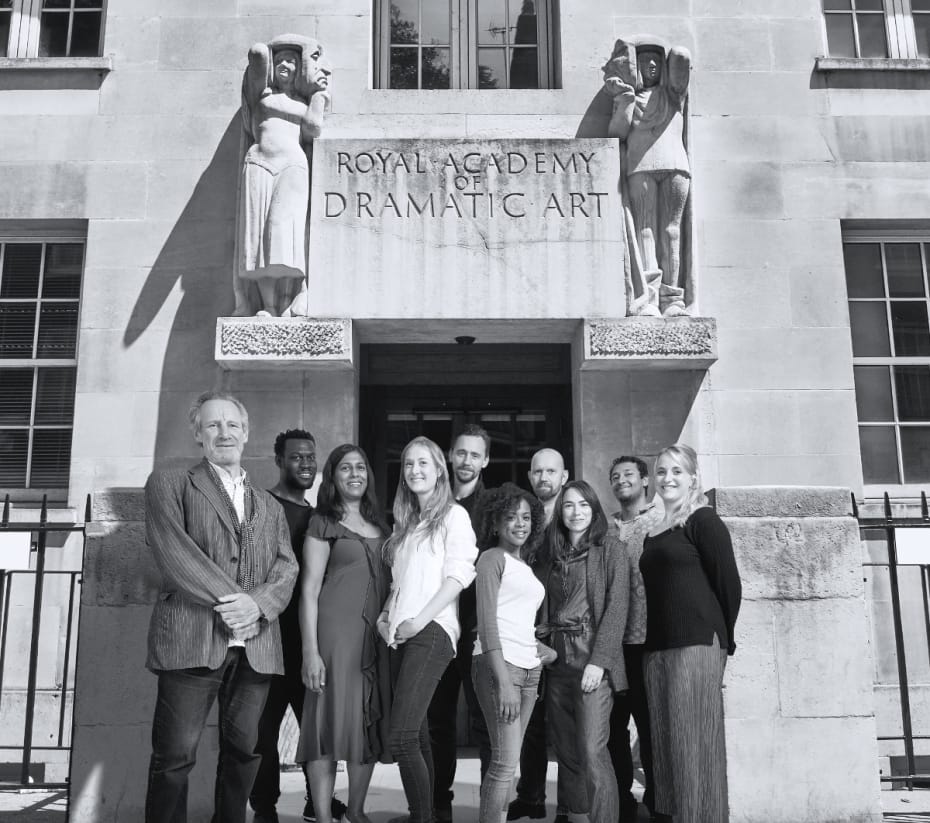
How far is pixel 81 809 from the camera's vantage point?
5270 millimetres

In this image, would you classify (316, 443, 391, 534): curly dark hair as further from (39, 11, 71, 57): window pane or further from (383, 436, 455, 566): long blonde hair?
(39, 11, 71, 57): window pane

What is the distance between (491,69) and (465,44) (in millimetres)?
340

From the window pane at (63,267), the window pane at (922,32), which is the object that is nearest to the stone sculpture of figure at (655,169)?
the window pane at (922,32)

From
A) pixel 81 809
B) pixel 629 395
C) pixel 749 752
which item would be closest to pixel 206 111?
pixel 629 395

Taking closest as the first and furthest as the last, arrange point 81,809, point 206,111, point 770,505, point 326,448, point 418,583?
point 418,583
point 81,809
point 770,505
point 326,448
point 206,111

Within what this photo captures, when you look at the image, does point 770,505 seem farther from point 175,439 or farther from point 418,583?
point 175,439

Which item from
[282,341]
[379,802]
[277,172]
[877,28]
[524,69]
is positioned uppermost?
[877,28]

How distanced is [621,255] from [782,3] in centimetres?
298

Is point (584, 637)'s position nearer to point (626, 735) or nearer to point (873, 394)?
point (626, 735)

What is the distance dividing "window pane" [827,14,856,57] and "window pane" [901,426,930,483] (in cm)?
350

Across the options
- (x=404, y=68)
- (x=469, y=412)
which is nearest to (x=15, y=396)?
(x=469, y=412)

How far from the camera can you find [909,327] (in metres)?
8.77

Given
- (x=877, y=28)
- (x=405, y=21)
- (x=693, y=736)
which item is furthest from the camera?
(x=877, y=28)

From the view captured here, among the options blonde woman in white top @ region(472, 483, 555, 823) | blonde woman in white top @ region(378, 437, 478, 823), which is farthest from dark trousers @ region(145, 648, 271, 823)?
blonde woman in white top @ region(472, 483, 555, 823)
